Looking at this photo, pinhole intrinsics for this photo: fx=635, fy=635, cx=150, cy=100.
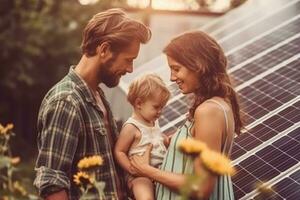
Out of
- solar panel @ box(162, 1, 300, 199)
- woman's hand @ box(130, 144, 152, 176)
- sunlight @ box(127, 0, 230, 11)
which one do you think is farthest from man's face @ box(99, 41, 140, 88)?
sunlight @ box(127, 0, 230, 11)

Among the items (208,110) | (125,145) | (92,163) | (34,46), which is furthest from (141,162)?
(34,46)

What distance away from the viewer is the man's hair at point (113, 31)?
4.47 metres

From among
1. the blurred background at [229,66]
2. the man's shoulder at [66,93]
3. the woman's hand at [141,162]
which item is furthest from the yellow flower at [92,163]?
the woman's hand at [141,162]

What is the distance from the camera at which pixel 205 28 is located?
419 inches

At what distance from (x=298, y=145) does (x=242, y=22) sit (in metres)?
4.62

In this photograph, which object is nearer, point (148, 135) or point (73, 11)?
point (148, 135)

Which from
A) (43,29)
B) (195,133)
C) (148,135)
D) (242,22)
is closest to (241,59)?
(242,22)

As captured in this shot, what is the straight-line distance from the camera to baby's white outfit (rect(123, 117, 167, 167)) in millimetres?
4824

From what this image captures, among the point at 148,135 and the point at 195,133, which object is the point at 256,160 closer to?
the point at 148,135

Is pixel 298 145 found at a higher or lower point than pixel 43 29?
higher

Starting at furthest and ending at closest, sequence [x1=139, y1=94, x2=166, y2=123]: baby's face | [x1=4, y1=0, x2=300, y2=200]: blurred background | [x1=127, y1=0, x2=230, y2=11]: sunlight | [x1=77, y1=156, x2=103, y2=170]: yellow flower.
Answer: [x1=127, y1=0, x2=230, y2=11]: sunlight
[x1=4, y1=0, x2=300, y2=200]: blurred background
[x1=139, y1=94, x2=166, y2=123]: baby's face
[x1=77, y1=156, x2=103, y2=170]: yellow flower

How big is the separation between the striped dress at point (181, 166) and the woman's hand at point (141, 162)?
0.14 metres

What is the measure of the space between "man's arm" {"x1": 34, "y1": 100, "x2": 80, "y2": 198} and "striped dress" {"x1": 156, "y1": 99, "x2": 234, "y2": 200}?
67 cm

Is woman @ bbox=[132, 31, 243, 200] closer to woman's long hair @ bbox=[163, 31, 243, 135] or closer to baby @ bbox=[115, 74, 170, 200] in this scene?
woman's long hair @ bbox=[163, 31, 243, 135]
